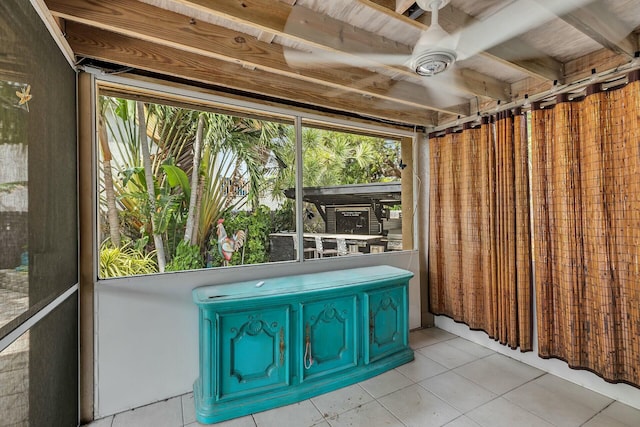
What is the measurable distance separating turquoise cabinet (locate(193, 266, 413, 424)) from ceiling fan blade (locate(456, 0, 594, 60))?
1.72m

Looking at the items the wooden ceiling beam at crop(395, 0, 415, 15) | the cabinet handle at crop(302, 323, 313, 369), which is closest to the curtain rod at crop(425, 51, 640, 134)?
the wooden ceiling beam at crop(395, 0, 415, 15)

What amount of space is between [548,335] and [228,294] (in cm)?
250

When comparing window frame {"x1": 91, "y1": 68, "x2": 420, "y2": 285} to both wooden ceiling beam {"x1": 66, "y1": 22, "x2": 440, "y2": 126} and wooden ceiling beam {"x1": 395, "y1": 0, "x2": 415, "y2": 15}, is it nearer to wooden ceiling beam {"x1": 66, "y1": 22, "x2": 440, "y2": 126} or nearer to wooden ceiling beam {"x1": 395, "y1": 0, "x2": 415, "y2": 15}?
wooden ceiling beam {"x1": 66, "y1": 22, "x2": 440, "y2": 126}

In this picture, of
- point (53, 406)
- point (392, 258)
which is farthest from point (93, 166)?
point (392, 258)

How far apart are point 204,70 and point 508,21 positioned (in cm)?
189

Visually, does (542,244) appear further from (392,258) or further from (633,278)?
(392,258)

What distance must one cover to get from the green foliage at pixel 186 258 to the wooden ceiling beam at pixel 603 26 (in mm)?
2797

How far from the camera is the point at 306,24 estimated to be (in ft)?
5.41

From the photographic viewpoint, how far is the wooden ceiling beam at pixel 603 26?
1.53 meters

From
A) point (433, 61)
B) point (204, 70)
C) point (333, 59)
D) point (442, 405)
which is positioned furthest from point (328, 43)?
point (442, 405)

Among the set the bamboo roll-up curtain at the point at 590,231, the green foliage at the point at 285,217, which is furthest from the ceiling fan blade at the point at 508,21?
the green foliage at the point at 285,217

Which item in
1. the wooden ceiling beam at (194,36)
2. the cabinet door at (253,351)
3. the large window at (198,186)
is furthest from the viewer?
the large window at (198,186)

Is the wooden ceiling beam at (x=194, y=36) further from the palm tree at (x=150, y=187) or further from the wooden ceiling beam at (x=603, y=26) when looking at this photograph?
the wooden ceiling beam at (x=603, y=26)

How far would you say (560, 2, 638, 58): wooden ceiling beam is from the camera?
1.53 m
